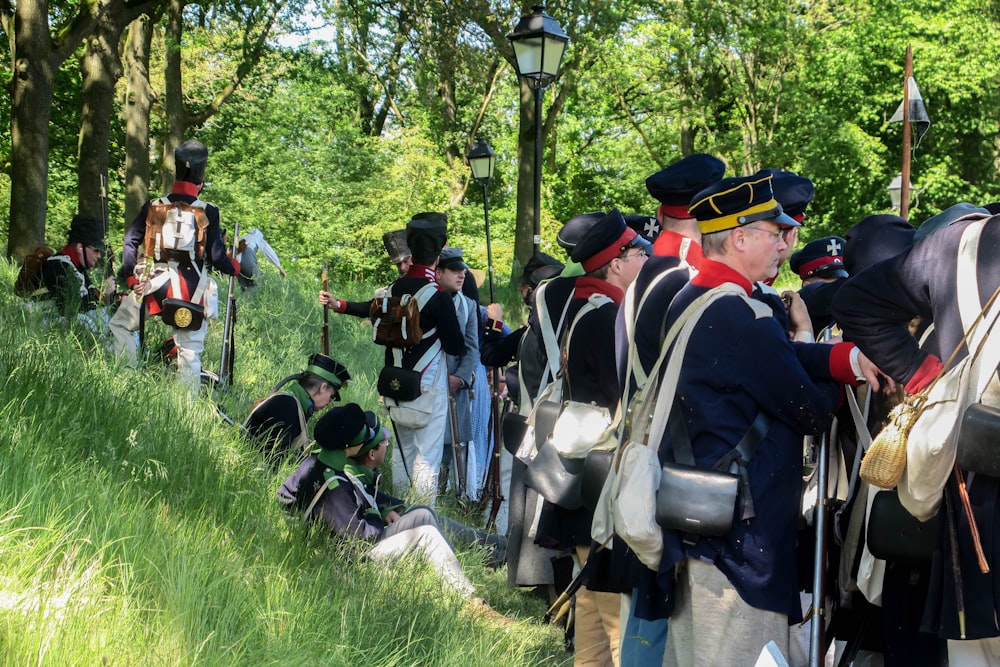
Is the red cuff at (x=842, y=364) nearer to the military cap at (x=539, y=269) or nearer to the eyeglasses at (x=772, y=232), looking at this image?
the eyeglasses at (x=772, y=232)

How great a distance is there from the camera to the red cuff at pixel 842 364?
12.8ft

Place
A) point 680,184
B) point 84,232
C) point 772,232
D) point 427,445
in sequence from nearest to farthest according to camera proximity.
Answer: point 772,232, point 680,184, point 427,445, point 84,232

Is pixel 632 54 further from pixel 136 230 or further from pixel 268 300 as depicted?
pixel 136 230

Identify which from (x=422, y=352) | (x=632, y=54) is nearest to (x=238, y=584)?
(x=422, y=352)

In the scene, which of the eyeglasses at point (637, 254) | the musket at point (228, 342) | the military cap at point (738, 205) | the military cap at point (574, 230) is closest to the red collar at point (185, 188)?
the musket at point (228, 342)

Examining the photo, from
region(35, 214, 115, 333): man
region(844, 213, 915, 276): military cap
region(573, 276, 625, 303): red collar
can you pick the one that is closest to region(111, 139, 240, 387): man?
region(35, 214, 115, 333): man

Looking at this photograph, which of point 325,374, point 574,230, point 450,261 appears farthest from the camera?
point 450,261

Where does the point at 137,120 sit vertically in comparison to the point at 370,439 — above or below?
above

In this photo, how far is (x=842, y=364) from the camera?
12.8 ft

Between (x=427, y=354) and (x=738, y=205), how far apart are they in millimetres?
5738

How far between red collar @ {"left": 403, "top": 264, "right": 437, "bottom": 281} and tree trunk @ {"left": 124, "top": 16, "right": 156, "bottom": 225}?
36.6ft

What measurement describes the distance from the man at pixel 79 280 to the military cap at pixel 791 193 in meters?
6.29

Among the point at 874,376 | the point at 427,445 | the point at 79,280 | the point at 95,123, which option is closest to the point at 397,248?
the point at 427,445

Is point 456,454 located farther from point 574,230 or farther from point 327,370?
point 574,230
